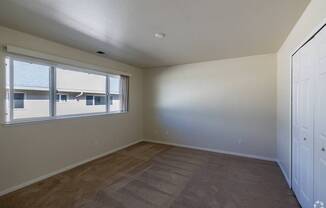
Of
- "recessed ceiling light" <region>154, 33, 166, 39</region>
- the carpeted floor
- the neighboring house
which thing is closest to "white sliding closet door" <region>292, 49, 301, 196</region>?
the carpeted floor

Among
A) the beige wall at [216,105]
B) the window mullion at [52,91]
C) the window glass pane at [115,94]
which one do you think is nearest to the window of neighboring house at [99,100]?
the window glass pane at [115,94]

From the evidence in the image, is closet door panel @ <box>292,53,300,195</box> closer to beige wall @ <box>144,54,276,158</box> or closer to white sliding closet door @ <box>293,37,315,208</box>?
A: white sliding closet door @ <box>293,37,315,208</box>

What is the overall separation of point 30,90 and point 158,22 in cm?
237

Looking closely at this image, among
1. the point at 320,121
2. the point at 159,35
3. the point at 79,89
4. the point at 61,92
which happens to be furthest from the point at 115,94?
the point at 320,121

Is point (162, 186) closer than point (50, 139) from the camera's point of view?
Yes

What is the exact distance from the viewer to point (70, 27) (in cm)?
228

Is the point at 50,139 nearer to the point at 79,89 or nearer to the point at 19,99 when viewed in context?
the point at 19,99

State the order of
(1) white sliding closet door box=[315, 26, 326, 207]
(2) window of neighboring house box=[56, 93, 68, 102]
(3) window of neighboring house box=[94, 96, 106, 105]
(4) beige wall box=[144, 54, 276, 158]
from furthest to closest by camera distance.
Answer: (3) window of neighboring house box=[94, 96, 106, 105]
(4) beige wall box=[144, 54, 276, 158]
(2) window of neighboring house box=[56, 93, 68, 102]
(1) white sliding closet door box=[315, 26, 326, 207]

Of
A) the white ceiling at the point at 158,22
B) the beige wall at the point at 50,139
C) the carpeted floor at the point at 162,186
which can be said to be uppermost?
the white ceiling at the point at 158,22

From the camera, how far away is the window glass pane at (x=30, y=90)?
8.14 feet

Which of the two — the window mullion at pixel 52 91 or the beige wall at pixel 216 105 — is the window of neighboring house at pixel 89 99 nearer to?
the window mullion at pixel 52 91

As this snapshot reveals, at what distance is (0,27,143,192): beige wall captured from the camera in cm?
233

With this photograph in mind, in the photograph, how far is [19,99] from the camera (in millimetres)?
2508

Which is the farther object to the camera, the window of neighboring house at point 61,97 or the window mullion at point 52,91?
the window of neighboring house at point 61,97
